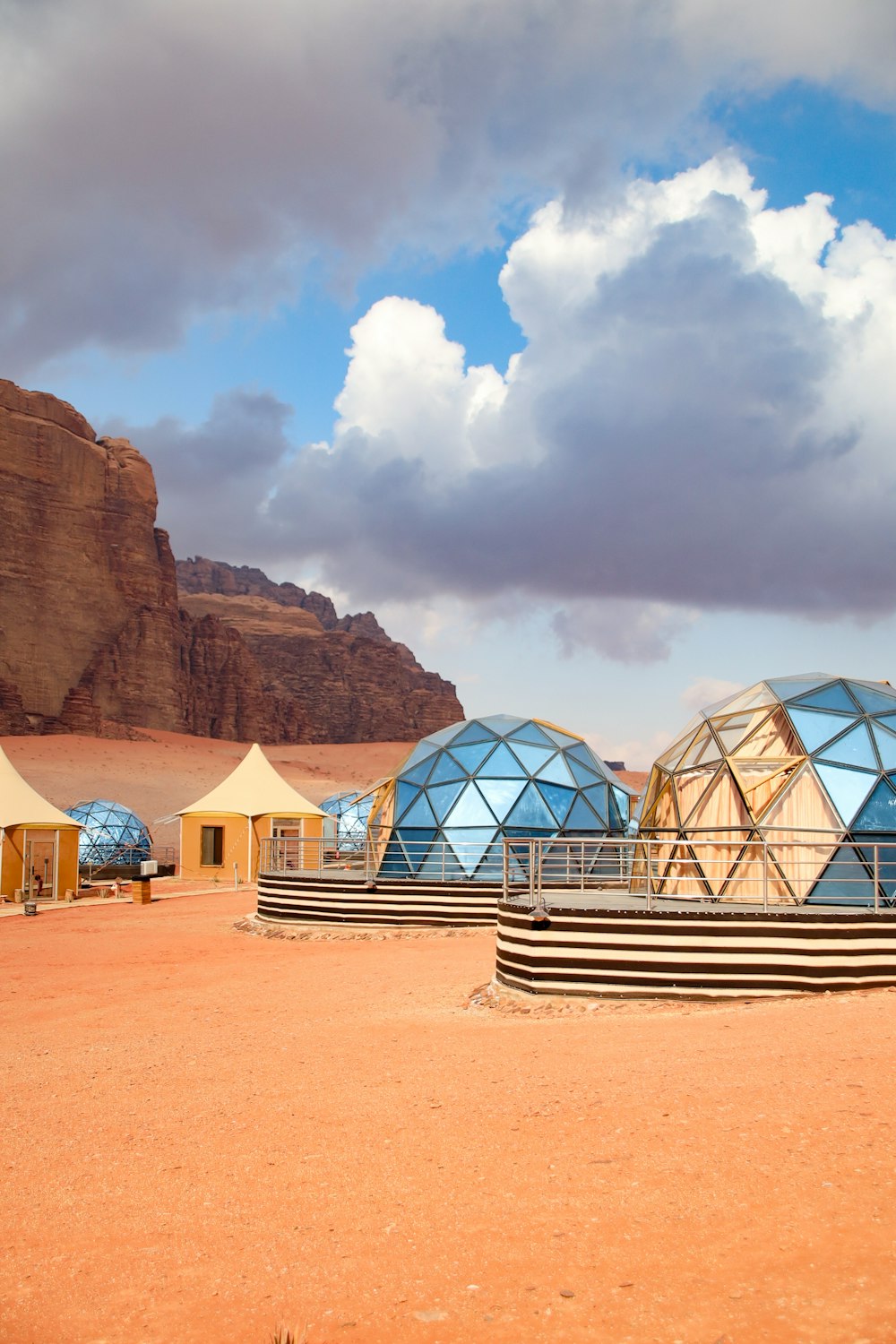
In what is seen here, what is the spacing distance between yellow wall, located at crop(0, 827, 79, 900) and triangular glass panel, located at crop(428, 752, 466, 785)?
13946 mm

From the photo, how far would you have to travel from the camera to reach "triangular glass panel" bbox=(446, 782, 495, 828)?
768 inches

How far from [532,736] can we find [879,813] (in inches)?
381

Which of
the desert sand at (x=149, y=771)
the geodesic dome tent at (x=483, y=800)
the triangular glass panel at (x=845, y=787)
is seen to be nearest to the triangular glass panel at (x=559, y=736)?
the geodesic dome tent at (x=483, y=800)

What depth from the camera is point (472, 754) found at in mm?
20656

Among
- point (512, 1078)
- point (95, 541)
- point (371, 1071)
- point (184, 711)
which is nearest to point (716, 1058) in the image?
point (512, 1078)

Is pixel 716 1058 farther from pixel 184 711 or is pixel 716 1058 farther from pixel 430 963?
pixel 184 711

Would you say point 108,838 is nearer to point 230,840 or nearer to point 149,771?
point 230,840

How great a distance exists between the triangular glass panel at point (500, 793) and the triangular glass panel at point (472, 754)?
44 centimetres

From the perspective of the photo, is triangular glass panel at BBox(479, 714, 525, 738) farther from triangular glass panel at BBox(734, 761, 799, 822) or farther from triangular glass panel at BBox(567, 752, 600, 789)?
triangular glass panel at BBox(734, 761, 799, 822)

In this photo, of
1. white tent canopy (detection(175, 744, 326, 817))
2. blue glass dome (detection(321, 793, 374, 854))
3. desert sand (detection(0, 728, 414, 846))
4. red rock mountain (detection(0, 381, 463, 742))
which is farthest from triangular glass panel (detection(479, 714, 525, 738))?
red rock mountain (detection(0, 381, 463, 742))

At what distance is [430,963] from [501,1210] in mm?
9385

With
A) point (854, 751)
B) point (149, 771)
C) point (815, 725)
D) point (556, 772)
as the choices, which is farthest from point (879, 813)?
point (149, 771)

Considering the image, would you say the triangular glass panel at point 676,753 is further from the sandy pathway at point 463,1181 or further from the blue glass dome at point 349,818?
the blue glass dome at point 349,818

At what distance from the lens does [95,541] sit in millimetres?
92938
